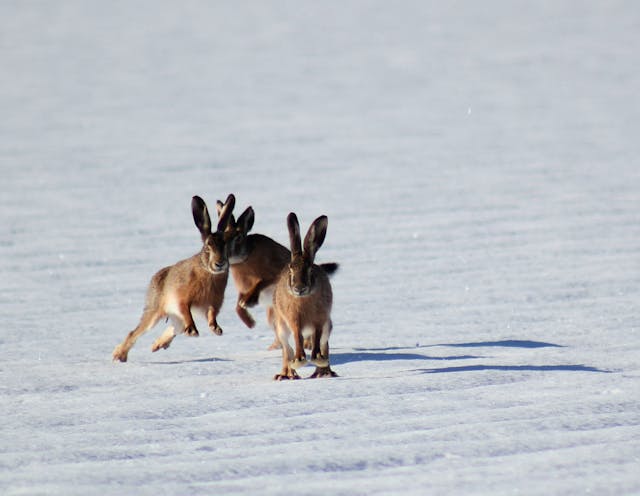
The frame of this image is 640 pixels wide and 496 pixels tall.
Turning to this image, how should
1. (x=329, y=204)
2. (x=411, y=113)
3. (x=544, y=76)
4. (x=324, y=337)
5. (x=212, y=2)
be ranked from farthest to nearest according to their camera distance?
(x=212, y=2)
(x=544, y=76)
(x=411, y=113)
(x=329, y=204)
(x=324, y=337)

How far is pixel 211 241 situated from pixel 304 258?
2.42 feet

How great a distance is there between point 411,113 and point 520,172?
3687 millimetres

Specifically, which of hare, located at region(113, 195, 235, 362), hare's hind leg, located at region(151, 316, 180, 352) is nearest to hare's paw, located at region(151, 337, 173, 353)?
hare's hind leg, located at region(151, 316, 180, 352)

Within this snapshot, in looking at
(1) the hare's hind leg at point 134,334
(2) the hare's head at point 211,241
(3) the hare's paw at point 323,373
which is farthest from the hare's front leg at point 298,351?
(1) the hare's hind leg at point 134,334

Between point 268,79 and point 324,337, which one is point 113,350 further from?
point 268,79

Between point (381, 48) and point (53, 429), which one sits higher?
point (381, 48)

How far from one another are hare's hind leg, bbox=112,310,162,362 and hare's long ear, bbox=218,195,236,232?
61 cm

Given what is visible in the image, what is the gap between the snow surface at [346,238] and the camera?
201 inches

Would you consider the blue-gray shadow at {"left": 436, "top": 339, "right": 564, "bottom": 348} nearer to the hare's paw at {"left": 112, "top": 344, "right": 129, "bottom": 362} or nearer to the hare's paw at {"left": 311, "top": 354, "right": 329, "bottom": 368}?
the hare's paw at {"left": 311, "top": 354, "right": 329, "bottom": 368}

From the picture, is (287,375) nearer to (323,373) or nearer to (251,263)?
(323,373)

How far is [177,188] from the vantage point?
1303 centimetres

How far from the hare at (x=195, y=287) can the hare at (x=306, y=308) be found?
0.56m

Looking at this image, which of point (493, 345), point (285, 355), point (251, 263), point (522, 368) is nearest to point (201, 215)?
point (251, 263)

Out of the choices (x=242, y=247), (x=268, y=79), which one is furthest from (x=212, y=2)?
(x=242, y=247)
